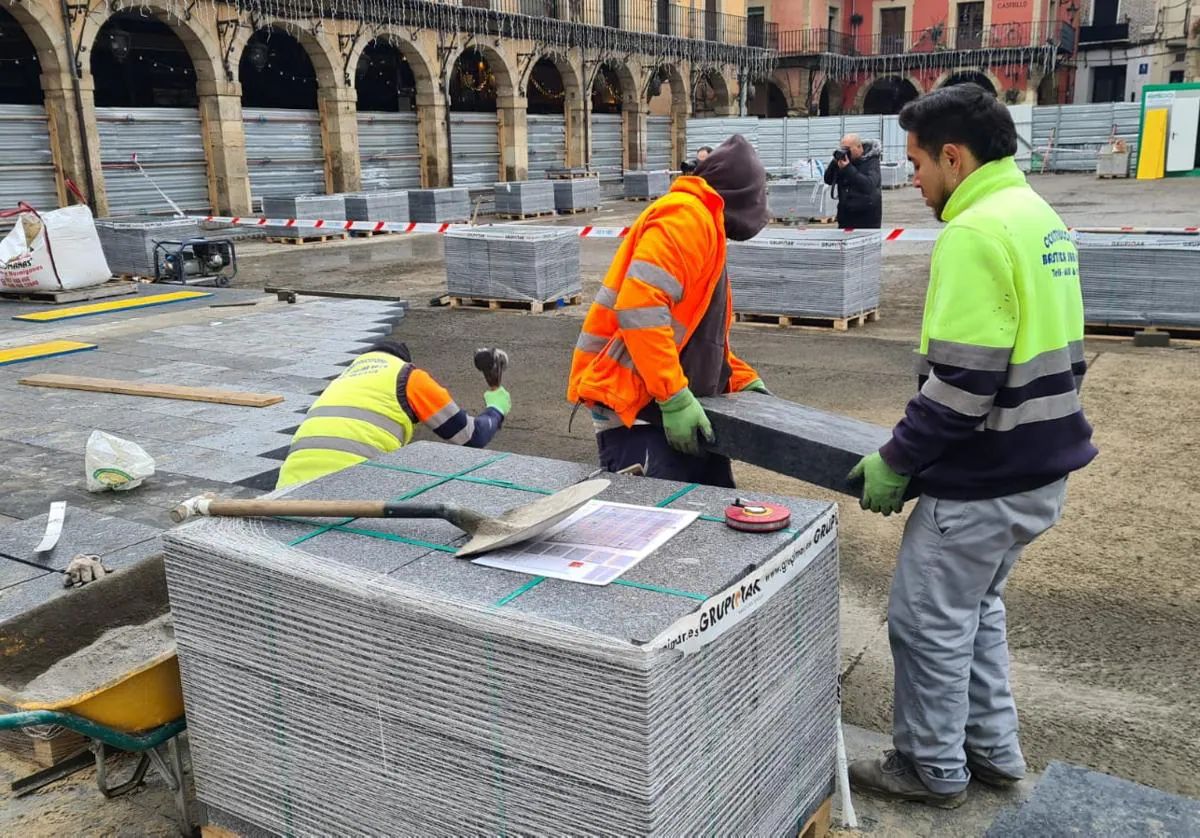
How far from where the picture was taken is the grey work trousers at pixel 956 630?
2.88 m

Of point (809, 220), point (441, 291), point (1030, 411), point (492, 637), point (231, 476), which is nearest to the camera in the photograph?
point (492, 637)

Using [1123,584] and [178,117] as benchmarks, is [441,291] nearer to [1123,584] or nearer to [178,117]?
[1123,584]

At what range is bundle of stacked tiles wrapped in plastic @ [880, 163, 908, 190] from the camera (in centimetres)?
3173

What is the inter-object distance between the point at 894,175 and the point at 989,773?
102 feet

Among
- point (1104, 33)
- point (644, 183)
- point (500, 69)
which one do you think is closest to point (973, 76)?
point (1104, 33)

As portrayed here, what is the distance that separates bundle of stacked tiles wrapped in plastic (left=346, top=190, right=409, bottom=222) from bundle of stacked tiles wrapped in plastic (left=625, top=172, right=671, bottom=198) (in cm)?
963

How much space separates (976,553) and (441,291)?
12.0 meters

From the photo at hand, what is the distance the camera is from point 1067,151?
118 feet

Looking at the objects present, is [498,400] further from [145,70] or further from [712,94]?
[712,94]

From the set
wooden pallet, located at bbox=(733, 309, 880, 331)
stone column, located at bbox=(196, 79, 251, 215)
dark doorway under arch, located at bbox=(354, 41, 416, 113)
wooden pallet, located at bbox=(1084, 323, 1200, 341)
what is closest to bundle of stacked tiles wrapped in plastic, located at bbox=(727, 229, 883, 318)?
wooden pallet, located at bbox=(733, 309, 880, 331)

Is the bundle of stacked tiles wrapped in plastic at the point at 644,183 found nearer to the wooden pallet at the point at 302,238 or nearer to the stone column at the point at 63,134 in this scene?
the wooden pallet at the point at 302,238

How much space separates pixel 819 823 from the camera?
2.77 meters

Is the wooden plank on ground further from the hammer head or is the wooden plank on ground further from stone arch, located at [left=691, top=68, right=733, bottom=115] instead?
stone arch, located at [left=691, top=68, right=733, bottom=115]

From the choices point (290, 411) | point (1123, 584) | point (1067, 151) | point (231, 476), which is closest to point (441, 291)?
point (290, 411)
